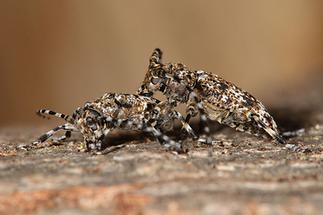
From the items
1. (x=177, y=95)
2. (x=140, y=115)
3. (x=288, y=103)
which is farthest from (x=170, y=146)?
(x=288, y=103)

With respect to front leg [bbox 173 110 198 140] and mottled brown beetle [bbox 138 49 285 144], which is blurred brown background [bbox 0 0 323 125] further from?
front leg [bbox 173 110 198 140]

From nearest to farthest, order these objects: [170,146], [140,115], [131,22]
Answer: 1. [170,146]
2. [140,115]
3. [131,22]

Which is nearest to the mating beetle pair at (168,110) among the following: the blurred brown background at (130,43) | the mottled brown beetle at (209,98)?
the mottled brown beetle at (209,98)

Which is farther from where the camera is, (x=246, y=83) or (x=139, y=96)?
(x=246, y=83)

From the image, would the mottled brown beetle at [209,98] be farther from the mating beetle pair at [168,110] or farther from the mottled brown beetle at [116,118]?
the mottled brown beetle at [116,118]

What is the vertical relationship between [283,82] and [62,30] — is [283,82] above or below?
below

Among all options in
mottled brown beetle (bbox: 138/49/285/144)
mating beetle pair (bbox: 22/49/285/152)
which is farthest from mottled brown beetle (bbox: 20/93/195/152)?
mottled brown beetle (bbox: 138/49/285/144)

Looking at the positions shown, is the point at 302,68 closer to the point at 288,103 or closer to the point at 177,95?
the point at 288,103

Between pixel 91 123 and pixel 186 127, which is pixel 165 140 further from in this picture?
pixel 91 123
